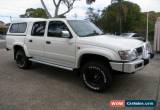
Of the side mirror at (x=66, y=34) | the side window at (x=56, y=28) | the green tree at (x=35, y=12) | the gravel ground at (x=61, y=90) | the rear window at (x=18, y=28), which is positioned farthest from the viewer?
the green tree at (x=35, y=12)

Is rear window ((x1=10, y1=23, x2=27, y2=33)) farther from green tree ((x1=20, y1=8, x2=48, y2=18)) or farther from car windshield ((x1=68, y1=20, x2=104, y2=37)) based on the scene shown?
green tree ((x1=20, y1=8, x2=48, y2=18))

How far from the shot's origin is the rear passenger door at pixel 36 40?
279 inches

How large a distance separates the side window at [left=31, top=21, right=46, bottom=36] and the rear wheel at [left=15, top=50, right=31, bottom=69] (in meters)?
1.03

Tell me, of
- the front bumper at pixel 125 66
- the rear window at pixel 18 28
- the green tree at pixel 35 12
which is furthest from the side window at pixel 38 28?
the green tree at pixel 35 12

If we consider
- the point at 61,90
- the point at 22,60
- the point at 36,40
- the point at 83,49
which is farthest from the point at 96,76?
the point at 22,60

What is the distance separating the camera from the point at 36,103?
4906 mm

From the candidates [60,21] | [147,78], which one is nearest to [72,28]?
[60,21]

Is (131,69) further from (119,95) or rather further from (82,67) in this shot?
(82,67)

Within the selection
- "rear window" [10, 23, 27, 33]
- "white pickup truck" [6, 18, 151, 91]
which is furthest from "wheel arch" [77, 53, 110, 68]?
"rear window" [10, 23, 27, 33]

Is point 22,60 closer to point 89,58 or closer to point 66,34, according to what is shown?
point 66,34

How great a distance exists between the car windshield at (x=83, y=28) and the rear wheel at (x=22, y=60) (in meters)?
2.55

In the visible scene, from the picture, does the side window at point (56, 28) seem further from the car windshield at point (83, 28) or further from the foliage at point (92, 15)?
the foliage at point (92, 15)

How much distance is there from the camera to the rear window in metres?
8.01

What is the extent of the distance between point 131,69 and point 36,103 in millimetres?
2256
